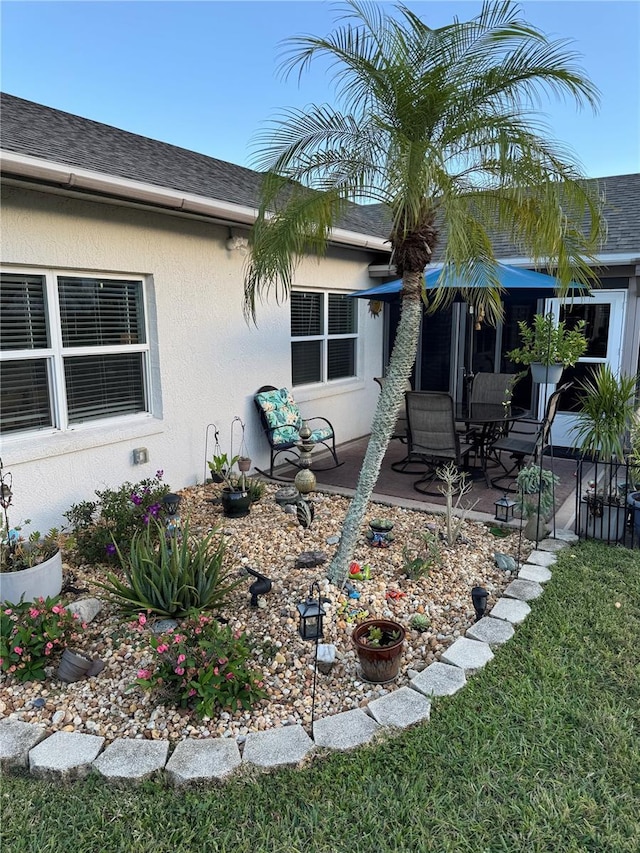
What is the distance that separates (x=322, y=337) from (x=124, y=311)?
11.9ft

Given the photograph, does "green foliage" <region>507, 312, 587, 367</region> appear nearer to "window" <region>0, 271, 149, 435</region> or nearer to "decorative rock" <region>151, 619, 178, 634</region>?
"window" <region>0, 271, 149, 435</region>

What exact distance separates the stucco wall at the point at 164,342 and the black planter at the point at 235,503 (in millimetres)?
976

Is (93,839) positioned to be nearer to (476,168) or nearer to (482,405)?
(476,168)

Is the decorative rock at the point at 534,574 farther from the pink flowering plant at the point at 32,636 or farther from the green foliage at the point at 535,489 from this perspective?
the pink flowering plant at the point at 32,636

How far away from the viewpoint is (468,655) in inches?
126

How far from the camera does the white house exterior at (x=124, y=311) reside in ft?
15.2

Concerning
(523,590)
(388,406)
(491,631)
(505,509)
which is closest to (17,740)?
(491,631)

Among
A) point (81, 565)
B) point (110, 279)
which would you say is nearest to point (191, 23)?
point (110, 279)

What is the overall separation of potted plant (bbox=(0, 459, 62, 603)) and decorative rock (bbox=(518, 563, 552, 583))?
3402 mm

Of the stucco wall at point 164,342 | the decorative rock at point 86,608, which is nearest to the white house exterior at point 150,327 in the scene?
the stucco wall at point 164,342

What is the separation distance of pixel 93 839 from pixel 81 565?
2.64 m

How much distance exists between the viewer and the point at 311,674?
124 inches

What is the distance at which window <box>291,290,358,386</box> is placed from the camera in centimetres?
810

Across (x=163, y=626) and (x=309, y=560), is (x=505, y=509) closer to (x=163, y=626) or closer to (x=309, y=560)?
(x=309, y=560)
